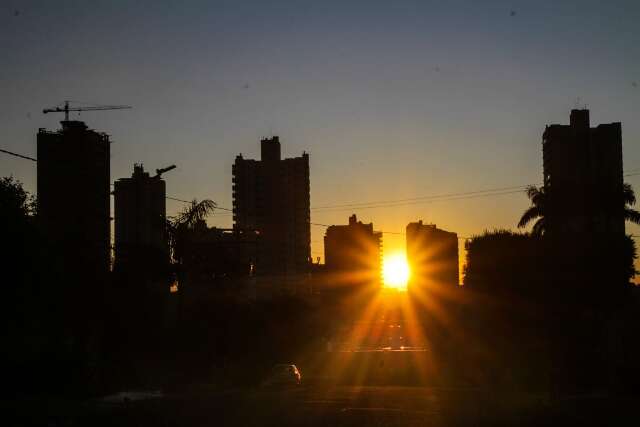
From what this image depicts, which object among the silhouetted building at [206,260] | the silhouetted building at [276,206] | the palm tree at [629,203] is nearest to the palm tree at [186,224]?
the silhouetted building at [206,260]

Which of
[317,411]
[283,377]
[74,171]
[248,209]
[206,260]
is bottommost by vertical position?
[283,377]

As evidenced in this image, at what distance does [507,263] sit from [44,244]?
117 ft

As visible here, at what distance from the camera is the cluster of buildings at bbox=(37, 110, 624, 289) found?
55.0 meters

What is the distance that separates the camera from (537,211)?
60312mm

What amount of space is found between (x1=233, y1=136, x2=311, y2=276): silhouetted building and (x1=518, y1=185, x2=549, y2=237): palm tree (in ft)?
356

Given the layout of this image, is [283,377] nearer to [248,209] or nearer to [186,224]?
[186,224]

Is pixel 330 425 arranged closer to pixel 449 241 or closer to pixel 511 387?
pixel 511 387

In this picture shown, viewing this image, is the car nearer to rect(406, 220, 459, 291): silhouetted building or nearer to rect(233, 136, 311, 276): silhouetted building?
rect(233, 136, 311, 276): silhouetted building

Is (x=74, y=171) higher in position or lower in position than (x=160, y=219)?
higher

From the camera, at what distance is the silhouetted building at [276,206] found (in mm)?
171500

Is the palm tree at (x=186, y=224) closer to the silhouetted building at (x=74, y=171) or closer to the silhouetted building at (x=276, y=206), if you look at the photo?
the silhouetted building at (x=74, y=171)

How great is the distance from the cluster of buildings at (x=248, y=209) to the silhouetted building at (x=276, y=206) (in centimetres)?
23

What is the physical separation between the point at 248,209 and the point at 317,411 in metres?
141

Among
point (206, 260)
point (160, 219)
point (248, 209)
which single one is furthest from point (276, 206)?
point (160, 219)
